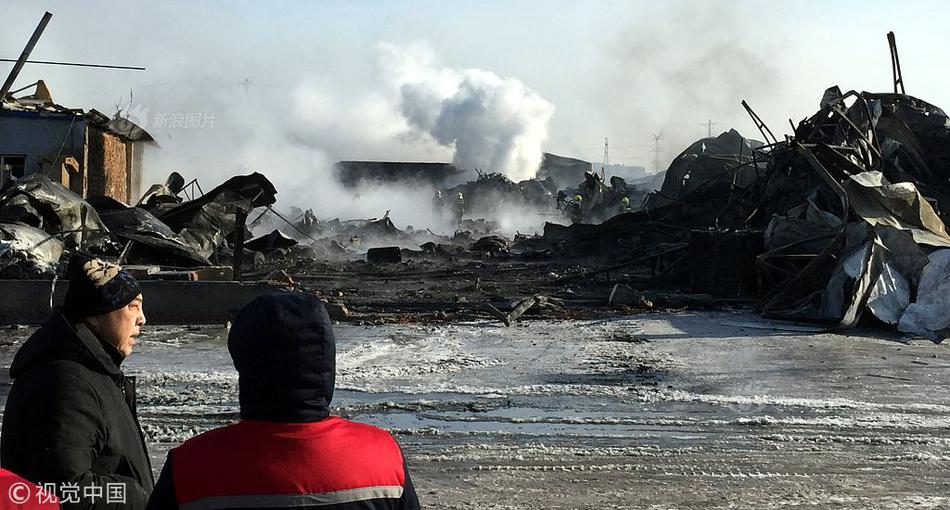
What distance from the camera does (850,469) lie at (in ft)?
19.6

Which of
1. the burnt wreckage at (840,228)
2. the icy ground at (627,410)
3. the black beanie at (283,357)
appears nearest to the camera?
the black beanie at (283,357)

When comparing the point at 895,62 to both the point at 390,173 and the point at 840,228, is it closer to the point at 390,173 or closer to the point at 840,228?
the point at 840,228

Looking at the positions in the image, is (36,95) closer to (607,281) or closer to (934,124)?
(607,281)

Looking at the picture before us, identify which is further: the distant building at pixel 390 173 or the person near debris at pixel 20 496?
the distant building at pixel 390 173

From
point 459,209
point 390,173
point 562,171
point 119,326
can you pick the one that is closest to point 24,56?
point 119,326

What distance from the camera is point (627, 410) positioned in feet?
24.9

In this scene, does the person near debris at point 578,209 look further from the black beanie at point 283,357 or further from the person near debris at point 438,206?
the black beanie at point 283,357

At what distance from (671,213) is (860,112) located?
21.7ft

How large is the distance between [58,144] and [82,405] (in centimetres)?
1878

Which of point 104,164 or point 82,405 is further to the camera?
point 104,164

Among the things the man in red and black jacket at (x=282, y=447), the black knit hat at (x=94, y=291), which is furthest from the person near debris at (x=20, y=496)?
the black knit hat at (x=94, y=291)

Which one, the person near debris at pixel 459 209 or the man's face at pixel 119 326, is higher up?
the person near debris at pixel 459 209

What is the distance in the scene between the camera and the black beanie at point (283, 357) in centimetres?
192

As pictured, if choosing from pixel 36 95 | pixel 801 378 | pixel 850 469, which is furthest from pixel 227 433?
pixel 36 95
